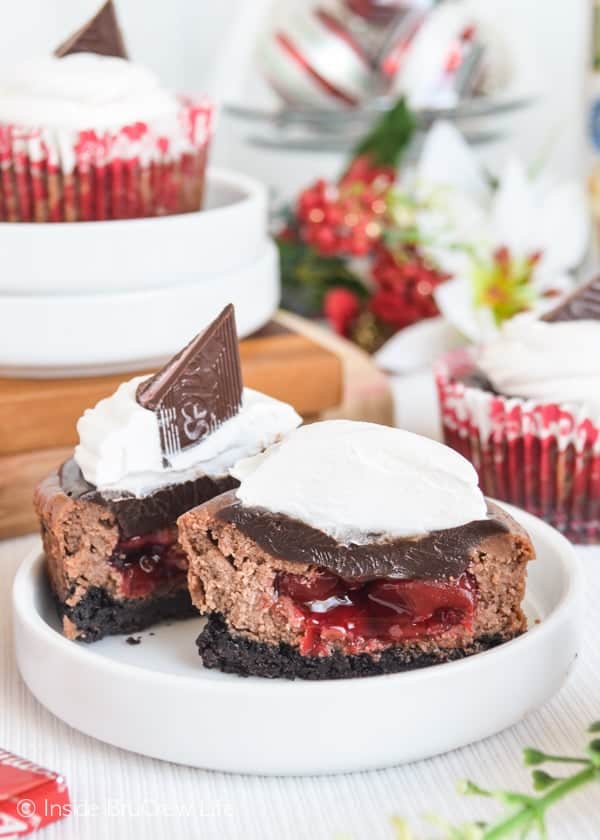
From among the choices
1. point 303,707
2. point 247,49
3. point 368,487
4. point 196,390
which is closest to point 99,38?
point 196,390

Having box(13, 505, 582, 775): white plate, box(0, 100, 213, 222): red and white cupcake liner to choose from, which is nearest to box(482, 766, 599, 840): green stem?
box(13, 505, 582, 775): white plate

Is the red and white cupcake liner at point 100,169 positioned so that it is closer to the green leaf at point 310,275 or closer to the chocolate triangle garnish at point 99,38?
the chocolate triangle garnish at point 99,38

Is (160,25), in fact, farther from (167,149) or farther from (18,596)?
(18,596)

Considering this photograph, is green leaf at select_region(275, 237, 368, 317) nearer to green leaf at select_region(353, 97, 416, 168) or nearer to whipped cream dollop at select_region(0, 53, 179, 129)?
green leaf at select_region(353, 97, 416, 168)

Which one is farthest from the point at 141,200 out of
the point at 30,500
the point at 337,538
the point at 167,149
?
the point at 337,538

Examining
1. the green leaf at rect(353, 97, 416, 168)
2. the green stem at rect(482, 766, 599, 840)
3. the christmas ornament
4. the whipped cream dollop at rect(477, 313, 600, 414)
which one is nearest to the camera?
the green stem at rect(482, 766, 599, 840)

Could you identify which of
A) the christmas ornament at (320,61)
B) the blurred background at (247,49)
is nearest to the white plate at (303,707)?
the christmas ornament at (320,61)
